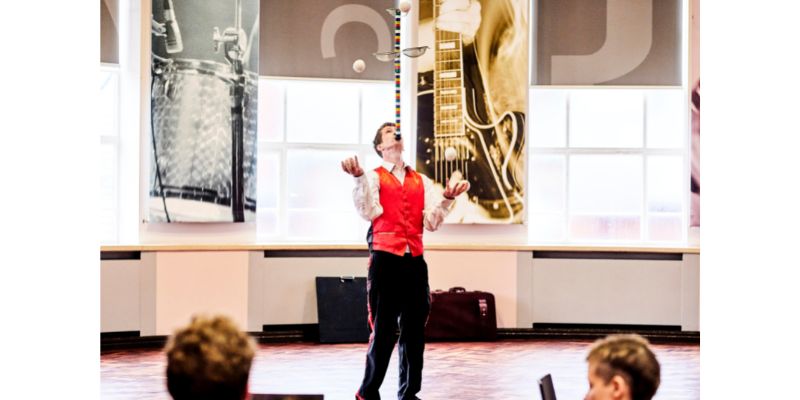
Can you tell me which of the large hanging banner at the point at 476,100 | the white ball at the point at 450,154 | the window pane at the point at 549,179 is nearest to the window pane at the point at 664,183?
the window pane at the point at 549,179

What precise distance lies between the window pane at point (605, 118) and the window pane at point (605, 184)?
0.14 meters

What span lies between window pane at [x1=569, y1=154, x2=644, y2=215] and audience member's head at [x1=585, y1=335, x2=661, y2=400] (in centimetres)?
631

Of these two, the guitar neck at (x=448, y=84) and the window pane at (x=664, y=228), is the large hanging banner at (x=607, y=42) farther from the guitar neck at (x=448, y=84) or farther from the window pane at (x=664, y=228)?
the window pane at (x=664, y=228)

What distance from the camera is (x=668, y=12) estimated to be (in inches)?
300

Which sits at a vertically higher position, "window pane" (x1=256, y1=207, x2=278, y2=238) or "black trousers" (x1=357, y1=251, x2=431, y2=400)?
"window pane" (x1=256, y1=207, x2=278, y2=238)

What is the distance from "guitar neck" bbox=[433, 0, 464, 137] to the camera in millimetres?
7410

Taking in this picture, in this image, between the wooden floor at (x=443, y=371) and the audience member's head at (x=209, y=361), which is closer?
the audience member's head at (x=209, y=361)

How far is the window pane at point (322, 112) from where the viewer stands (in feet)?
25.0

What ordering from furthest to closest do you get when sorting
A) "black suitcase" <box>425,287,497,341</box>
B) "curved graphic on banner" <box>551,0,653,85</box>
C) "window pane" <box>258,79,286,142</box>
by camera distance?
"curved graphic on banner" <box>551,0,653,85</box> → "window pane" <box>258,79,286,142</box> → "black suitcase" <box>425,287,497,341</box>

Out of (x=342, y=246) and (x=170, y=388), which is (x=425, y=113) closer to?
(x=342, y=246)

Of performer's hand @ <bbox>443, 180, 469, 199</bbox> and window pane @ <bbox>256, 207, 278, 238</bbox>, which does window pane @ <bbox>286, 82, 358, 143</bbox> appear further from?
performer's hand @ <bbox>443, 180, 469, 199</bbox>

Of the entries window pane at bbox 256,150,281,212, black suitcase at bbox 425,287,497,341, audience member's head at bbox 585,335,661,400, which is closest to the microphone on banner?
window pane at bbox 256,150,281,212

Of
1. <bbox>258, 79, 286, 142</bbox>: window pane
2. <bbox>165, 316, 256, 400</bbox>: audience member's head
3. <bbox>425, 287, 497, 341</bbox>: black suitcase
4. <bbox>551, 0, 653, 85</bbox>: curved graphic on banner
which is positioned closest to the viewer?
<bbox>165, 316, 256, 400</bbox>: audience member's head
